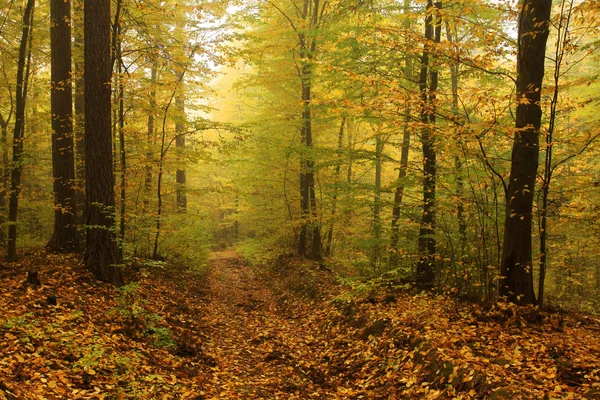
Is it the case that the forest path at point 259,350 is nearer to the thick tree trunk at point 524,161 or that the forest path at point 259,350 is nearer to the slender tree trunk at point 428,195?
the slender tree trunk at point 428,195

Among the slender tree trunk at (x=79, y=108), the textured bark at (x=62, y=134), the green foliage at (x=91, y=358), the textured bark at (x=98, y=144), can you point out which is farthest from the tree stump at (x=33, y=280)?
the slender tree trunk at (x=79, y=108)

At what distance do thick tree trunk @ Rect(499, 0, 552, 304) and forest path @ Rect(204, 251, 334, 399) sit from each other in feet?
12.3

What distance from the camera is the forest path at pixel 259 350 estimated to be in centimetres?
564

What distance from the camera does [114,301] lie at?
6.96 metres

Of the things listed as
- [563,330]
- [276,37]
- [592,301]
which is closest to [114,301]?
[563,330]

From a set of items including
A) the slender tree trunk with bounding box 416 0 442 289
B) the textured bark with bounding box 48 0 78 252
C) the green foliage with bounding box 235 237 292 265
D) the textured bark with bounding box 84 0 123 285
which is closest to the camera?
the textured bark with bounding box 84 0 123 285

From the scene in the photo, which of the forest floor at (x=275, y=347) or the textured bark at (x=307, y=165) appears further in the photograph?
the textured bark at (x=307, y=165)

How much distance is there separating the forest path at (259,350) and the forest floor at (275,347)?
0.04m

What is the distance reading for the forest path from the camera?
5637 mm

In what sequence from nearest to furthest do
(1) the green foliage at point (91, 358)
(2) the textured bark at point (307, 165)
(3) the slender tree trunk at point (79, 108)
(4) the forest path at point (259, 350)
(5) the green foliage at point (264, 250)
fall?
(1) the green foliage at point (91, 358) < (4) the forest path at point (259, 350) < (3) the slender tree trunk at point (79, 108) < (2) the textured bark at point (307, 165) < (5) the green foliage at point (264, 250)

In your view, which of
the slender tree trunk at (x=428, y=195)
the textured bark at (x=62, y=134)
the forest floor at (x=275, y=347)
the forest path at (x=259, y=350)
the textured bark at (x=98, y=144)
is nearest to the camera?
the forest floor at (x=275, y=347)

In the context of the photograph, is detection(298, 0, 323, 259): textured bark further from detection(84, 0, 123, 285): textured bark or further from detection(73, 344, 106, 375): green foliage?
detection(73, 344, 106, 375): green foliage

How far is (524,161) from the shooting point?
627cm

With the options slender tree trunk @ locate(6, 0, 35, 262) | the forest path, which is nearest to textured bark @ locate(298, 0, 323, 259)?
the forest path
